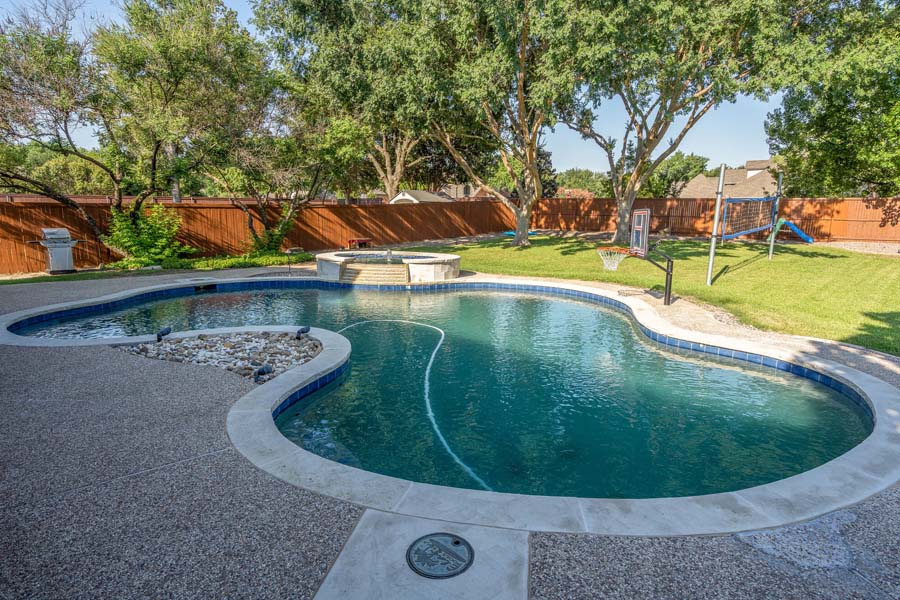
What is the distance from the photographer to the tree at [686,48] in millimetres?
14141

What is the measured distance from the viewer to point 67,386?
581 cm

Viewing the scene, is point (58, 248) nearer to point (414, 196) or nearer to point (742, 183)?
point (414, 196)

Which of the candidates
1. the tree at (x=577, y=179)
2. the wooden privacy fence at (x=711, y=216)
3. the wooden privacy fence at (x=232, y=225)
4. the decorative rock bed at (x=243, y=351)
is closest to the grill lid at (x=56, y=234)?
the wooden privacy fence at (x=232, y=225)

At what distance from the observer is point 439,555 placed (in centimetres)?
295

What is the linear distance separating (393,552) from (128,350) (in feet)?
20.6

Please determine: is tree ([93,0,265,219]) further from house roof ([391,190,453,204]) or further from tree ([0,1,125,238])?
house roof ([391,190,453,204])

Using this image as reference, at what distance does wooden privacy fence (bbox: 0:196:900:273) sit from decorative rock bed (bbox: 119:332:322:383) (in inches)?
415

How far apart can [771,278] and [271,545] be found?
15218 mm

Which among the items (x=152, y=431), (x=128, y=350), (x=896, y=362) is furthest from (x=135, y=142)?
(x=896, y=362)

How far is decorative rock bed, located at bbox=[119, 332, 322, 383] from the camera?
22.2 ft

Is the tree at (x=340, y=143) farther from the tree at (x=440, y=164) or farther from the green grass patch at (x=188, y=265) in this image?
the tree at (x=440, y=164)

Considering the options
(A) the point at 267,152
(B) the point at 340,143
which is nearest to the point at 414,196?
(B) the point at 340,143

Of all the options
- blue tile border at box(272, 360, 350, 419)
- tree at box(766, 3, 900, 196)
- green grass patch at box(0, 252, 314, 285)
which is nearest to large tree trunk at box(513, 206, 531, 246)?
green grass patch at box(0, 252, 314, 285)

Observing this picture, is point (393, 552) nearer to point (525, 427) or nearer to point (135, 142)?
point (525, 427)
